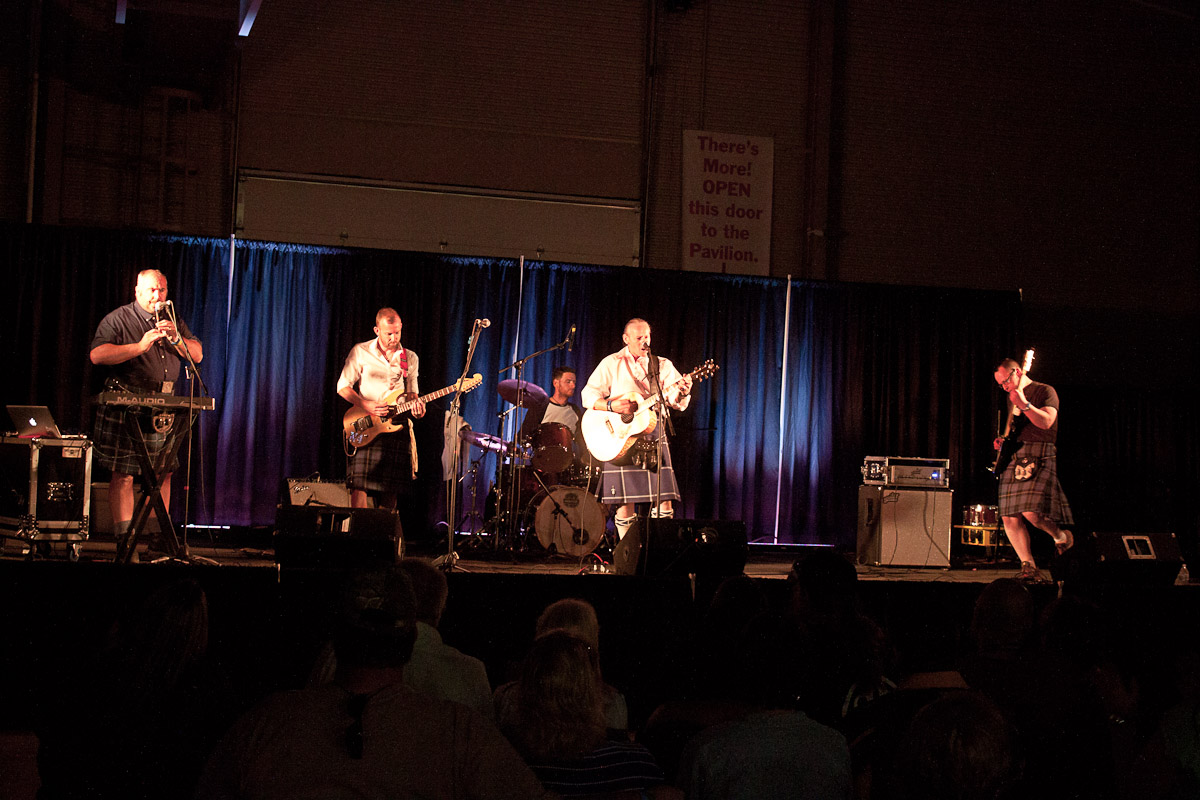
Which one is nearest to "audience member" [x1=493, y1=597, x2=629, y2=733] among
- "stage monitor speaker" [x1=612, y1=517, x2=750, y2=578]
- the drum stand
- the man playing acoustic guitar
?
"stage monitor speaker" [x1=612, y1=517, x2=750, y2=578]

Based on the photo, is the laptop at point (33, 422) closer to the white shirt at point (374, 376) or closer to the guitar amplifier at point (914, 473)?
the white shirt at point (374, 376)

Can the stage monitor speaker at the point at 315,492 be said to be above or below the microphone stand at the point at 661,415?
below

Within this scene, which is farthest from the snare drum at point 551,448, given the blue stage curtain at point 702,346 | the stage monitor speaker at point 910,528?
the stage monitor speaker at point 910,528

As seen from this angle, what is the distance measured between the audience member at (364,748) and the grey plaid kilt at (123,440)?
206 inches

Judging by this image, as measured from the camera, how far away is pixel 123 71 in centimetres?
998

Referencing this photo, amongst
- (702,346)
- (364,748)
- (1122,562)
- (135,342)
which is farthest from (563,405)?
(364,748)

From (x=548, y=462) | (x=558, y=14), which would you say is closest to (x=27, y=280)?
(x=548, y=462)

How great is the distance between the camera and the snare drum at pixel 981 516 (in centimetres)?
1047

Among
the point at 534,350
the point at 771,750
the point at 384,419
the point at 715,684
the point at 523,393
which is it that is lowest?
the point at 715,684

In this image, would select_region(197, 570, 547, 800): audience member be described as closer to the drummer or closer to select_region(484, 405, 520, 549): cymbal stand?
select_region(484, 405, 520, 549): cymbal stand

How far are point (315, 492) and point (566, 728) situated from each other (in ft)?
23.5

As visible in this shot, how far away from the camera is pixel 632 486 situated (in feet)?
26.0

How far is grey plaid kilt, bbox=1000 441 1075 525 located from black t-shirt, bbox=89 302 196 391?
6638 mm

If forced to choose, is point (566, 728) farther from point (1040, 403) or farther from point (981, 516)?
point (981, 516)
